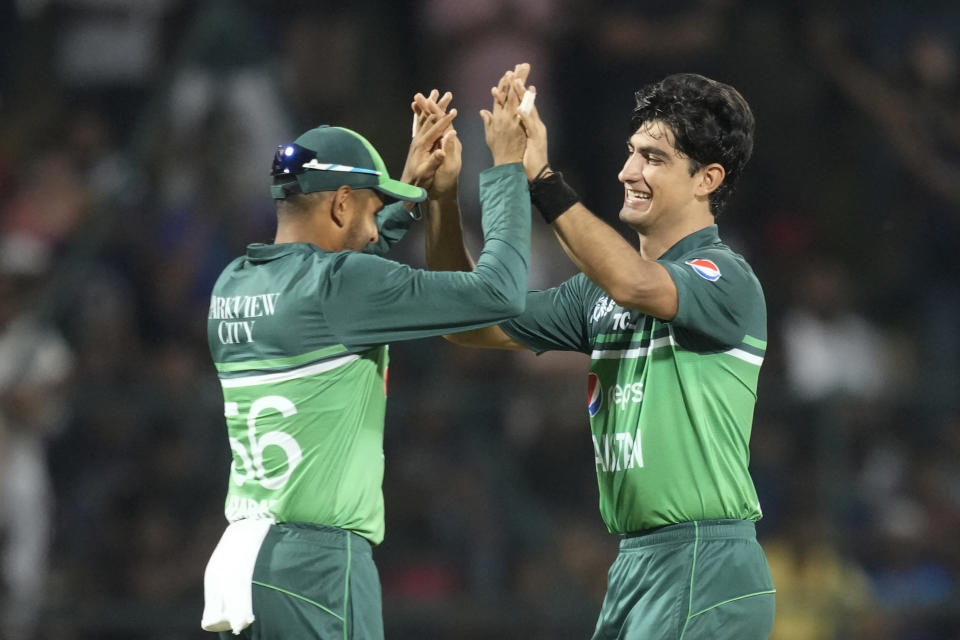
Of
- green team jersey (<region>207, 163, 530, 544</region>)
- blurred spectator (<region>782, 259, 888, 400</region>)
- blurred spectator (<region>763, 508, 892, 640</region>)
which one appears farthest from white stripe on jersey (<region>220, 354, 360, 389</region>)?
blurred spectator (<region>782, 259, 888, 400</region>)

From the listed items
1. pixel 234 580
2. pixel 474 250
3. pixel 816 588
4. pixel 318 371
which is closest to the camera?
pixel 234 580

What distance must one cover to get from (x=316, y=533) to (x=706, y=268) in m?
1.38

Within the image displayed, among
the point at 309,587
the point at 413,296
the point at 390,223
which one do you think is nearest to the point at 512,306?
the point at 413,296

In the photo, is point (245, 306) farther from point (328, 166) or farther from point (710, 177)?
point (710, 177)

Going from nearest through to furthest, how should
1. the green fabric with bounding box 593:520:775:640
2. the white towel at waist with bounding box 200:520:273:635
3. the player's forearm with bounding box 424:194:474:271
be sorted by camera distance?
the white towel at waist with bounding box 200:520:273:635 < the green fabric with bounding box 593:520:775:640 < the player's forearm with bounding box 424:194:474:271

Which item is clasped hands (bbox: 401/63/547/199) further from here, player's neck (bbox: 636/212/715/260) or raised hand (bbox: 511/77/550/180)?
player's neck (bbox: 636/212/715/260)

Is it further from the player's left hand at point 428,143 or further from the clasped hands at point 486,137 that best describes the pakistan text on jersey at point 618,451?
the player's left hand at point 428,143

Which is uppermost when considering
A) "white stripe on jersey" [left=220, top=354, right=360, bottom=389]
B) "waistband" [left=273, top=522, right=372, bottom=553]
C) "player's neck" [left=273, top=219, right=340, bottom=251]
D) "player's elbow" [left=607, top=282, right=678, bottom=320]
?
"player's neck" [left=273, top=219, right=340, bottom=251]

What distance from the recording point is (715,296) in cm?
396

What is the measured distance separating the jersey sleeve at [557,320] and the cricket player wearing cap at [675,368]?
0.16 meters

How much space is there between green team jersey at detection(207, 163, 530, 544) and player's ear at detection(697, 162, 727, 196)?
691 mm

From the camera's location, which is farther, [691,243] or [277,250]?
[691,243]

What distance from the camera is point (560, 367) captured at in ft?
28.5

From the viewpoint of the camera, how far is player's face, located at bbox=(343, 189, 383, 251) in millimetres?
4004
